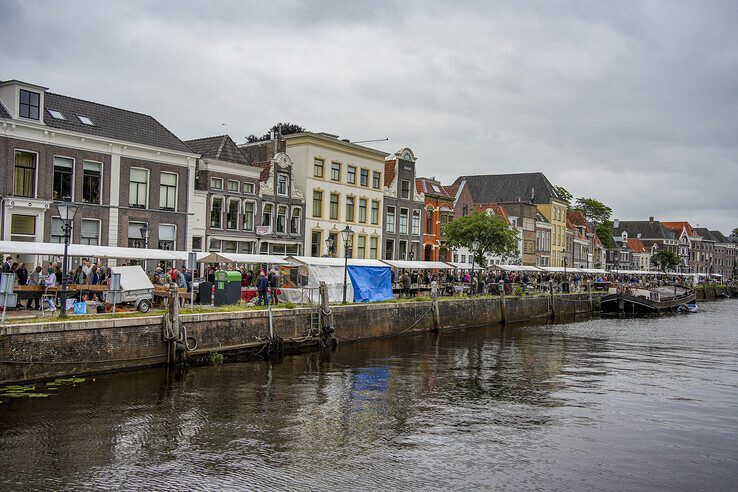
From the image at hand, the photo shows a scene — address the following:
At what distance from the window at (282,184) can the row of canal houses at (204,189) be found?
73mm

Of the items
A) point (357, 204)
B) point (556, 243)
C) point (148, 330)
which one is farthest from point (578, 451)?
point (556, 243)

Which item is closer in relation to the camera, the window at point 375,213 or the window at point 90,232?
the window at point 90,232

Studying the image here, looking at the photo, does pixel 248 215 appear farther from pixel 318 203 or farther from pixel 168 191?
pixel 318 203

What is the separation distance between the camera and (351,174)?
54094 mm

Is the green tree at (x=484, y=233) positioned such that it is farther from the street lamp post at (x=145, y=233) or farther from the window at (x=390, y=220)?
the street lamp post at (x=145, y=233)

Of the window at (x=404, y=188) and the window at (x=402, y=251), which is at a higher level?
the window at (x=404, y=188)

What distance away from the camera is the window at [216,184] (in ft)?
139

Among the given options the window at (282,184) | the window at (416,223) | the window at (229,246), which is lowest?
the window at (229,246)

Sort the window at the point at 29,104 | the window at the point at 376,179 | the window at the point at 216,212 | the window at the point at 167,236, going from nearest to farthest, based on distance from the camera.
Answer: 1. the window at the point at 29,104
2. the window at the point at 167,236
3. the window at the point at 216,212
4. the window at the point at 376,179

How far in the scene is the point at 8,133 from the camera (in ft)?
105

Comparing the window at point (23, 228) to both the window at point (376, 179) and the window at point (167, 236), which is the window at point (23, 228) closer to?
the window at point (167, 236)

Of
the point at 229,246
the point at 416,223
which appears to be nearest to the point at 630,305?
the point at 416,223

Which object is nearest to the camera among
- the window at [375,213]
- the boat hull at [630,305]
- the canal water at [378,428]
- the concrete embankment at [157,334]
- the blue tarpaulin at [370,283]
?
the canal water at [378,428]

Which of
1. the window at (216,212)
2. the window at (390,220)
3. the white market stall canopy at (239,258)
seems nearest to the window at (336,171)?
the window at (390,220)
